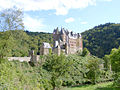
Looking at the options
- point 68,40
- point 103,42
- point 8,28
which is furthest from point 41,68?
point 103,42

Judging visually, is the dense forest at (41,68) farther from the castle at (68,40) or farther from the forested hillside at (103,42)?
the forested hillside at (103,42)

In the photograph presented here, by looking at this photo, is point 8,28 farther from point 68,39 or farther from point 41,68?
point 68,39

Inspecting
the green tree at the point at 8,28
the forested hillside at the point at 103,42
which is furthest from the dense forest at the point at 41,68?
the forested hillside at the point at 103,42

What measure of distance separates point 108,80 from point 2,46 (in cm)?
2579

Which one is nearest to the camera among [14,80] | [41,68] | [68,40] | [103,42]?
[14,80]

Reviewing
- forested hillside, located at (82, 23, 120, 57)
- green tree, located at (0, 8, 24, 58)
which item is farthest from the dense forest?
forested hillside, located at (82, 23, 120, 57)

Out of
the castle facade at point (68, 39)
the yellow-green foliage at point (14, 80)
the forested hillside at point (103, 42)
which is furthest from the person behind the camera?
the forested hillside at point (103, 42)

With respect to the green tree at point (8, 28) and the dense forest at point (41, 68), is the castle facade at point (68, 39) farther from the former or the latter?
the green tree at point (8, 28)

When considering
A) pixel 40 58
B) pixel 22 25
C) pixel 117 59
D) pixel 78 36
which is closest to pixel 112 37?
pixel 78 36

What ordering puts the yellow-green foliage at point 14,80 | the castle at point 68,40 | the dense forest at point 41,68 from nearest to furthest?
the yellow-green foliage at point 14,80 → the dense forest at point 41,68 → the castle at point 68,40

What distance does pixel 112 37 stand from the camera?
237 feet

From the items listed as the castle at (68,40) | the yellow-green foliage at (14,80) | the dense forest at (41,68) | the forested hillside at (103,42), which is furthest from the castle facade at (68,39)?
the forested hillside at (103,42)

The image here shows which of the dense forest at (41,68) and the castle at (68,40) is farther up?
the castle at (68,40)

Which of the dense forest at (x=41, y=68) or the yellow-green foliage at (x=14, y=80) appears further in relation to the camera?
the dense forest at (x=41, y=68)
